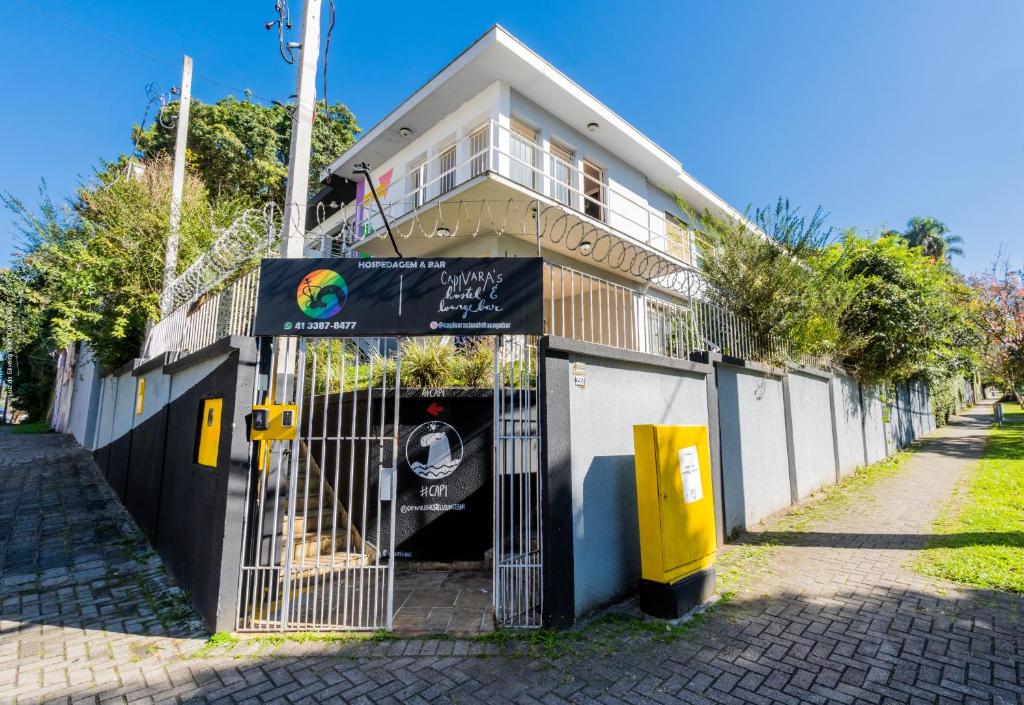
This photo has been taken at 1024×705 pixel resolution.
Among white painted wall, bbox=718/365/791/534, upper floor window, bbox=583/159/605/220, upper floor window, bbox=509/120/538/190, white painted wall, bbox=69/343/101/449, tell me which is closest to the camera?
white painted wall, bbox=718/365/791/534

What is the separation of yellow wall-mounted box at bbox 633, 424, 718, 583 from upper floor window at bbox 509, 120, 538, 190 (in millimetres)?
7749

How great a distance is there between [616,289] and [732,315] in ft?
10.6

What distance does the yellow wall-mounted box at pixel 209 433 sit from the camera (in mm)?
4223

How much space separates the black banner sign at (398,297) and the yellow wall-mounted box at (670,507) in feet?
4.85

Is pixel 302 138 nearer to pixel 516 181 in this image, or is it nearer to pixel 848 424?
pixel 516 181

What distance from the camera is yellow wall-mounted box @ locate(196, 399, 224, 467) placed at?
166 inches

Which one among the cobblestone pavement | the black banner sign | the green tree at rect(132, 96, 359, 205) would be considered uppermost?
the green tree at rect(132, 96, 359, 205)

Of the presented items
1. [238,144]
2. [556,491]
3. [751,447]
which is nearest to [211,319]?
[556,491]

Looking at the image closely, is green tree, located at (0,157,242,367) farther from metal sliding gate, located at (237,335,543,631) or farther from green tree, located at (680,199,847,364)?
green tree, located at (680,199,847,364)

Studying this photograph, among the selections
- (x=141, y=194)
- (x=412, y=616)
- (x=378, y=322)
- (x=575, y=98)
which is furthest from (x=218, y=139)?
(x=412, y=616)

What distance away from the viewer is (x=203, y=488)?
14.4 feet

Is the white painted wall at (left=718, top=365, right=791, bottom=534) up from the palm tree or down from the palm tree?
down

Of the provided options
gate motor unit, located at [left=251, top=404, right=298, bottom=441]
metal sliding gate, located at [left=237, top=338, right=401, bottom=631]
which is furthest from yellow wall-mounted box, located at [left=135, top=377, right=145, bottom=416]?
gate motor unit, located at [left=251, top=404, right=298, bottom=441]

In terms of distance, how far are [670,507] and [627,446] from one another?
2.80 feet
